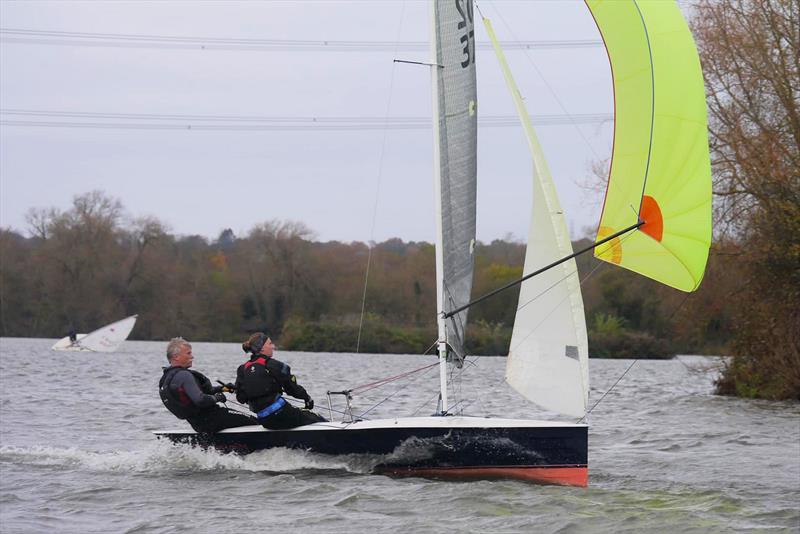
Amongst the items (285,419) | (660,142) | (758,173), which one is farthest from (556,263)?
(758,173)

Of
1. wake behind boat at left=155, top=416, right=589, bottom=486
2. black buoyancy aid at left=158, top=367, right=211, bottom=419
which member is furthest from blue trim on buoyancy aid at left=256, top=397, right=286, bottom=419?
black buoyancy aid at left=158, top=367, right=211, bottom=419

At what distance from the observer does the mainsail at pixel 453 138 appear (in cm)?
1044

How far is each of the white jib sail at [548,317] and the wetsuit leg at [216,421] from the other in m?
2.55

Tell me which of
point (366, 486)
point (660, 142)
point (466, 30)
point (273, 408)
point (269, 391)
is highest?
point (466, 30)

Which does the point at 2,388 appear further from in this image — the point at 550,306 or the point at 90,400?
the point at 550,306

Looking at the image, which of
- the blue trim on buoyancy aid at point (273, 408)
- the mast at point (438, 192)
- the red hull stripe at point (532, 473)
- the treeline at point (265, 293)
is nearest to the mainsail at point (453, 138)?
the mast at point (438, 192)

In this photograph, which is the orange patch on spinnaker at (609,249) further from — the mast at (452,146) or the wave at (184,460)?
the wave at (184,460)

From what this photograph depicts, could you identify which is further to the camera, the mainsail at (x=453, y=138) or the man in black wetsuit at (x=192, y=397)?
the man in black wetsuit at (x=192, y=397)

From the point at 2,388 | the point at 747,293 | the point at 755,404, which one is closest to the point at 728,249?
the point at 747,293

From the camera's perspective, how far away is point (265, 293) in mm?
48062

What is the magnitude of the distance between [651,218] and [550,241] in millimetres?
1080

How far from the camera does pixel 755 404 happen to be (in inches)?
776

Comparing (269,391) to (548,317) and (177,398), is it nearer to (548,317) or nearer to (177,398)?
(177,398)

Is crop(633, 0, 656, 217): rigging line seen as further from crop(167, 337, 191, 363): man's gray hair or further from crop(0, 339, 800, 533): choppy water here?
crop(167, 337, 191, 363): man's gray hair
